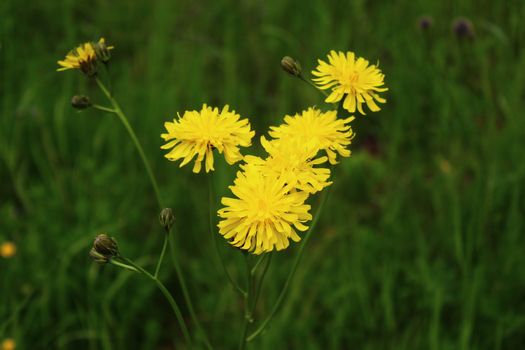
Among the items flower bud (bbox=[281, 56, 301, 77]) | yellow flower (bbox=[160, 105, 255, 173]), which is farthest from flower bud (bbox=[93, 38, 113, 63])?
flower bud (bbox=[281, 56, 301, 77])

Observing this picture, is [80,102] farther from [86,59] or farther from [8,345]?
[8,345]

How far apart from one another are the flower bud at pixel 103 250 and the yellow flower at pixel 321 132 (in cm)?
Answer: 40

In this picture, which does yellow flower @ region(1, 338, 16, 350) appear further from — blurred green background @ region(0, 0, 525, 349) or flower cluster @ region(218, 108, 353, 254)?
flower cluster @ region(218, 108, 353, 254)

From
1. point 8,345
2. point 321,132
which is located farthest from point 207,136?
point 8,345

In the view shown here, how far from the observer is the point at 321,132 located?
116cm

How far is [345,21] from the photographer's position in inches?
119

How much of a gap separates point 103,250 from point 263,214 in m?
0.34

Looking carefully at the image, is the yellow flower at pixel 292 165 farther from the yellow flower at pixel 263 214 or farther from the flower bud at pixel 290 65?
the flower bud at pixel 290 65

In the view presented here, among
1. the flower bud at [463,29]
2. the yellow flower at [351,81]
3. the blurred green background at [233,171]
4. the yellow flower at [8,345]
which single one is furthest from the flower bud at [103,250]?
the flower bud at [463,29]

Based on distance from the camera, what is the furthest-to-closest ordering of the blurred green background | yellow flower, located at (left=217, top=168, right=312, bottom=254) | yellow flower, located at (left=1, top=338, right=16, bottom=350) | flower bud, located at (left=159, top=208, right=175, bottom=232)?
1. the blurred green background
2. yellow flower, located at (left=1, top=338, right=16, bottom=350)
3. flower bud, located at (left=159, top=208, right=175, bottom=232)
4. yellow flower, located at (left=217, top=168, right=312, bottom=254)

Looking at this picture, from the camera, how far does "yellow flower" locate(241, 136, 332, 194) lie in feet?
3.42

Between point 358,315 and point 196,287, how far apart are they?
666 mm

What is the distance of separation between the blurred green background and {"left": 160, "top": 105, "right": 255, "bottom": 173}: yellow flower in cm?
100

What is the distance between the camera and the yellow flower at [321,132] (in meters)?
1.14
